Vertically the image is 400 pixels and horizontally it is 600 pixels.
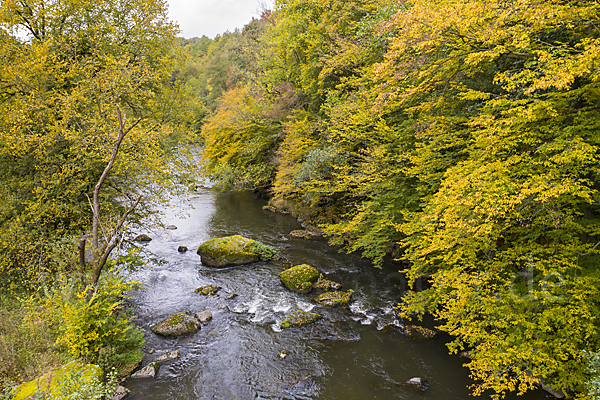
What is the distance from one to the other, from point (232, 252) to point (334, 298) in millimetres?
5325

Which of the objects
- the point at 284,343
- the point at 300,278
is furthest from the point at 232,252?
the point at 284,343

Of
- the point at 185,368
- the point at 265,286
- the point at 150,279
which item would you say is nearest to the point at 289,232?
the point at 265,286

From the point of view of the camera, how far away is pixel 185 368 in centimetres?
718

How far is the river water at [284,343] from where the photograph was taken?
6.59 m

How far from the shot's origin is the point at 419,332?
Result: 8562 millimetres

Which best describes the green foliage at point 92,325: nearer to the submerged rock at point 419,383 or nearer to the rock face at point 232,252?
the rock face at point 232,252

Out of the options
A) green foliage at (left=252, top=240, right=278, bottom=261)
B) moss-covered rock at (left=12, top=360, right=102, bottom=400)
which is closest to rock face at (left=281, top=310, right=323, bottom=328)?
green foliage at (left=252, top=240, right=278, bottom=261)

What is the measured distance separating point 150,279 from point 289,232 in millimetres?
7744

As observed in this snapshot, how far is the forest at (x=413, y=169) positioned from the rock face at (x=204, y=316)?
7.44 ft

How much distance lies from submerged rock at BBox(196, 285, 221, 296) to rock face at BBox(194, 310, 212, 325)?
132cm

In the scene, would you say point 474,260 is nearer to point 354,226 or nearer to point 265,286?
point 354,226

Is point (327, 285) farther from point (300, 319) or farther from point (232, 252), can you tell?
point (232, 252)

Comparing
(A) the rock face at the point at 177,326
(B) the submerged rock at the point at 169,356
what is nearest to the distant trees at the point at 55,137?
(A) the rock face at the point at 177,326

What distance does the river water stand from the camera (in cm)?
659
